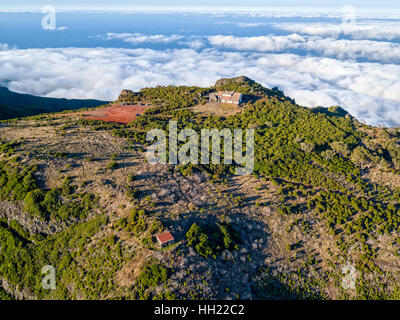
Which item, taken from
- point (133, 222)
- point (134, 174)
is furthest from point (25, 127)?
point (133, 222)

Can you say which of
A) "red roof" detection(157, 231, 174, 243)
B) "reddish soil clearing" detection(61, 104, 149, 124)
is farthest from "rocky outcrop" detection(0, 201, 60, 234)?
"reddish soil clearing" detection(61, 104, 149, 124)

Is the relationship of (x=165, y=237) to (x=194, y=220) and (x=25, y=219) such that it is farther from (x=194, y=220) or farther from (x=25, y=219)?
(x=25, y=219)

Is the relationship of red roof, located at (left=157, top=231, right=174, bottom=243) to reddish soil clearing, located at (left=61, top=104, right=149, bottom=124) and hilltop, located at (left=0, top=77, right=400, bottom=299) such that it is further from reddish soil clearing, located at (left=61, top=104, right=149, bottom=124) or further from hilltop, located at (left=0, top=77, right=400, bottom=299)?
reddish soil clearing, located at (left=61, top=104, right=149, bottom=124)

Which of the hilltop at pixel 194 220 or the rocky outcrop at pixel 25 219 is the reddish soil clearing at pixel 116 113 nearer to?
the hilltop at pixel 194 220

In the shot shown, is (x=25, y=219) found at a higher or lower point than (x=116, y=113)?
lower

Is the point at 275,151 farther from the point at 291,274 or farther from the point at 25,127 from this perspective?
the point at 25,127

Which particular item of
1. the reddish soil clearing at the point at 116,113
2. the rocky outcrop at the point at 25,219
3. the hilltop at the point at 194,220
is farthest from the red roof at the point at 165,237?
the reddish soil clearing at the point at 116,113

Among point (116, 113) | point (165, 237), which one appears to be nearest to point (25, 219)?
point (165, 237)
